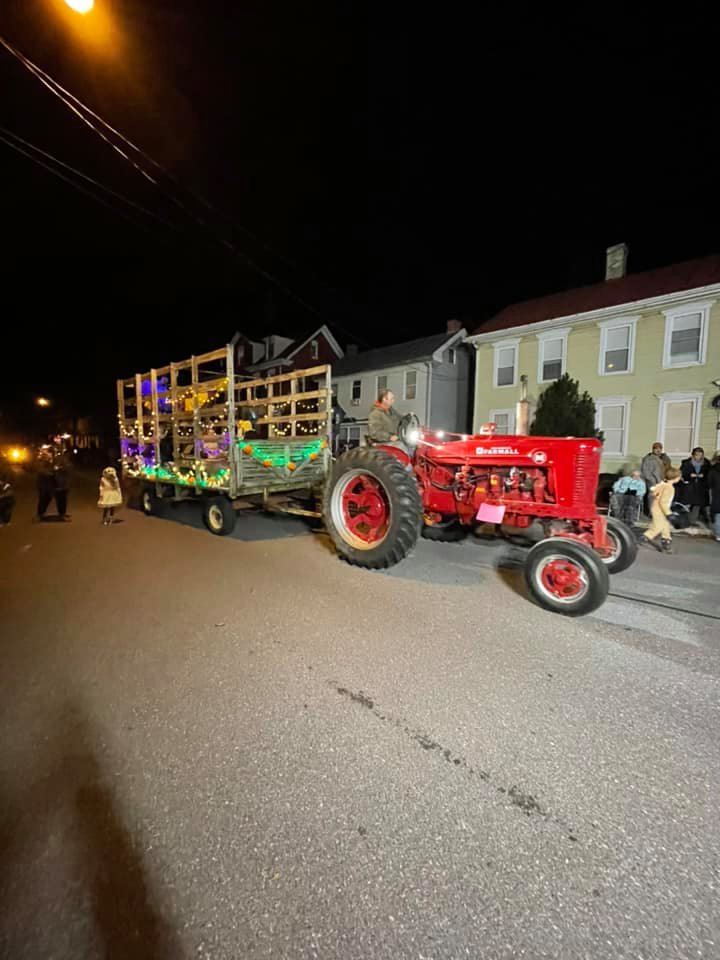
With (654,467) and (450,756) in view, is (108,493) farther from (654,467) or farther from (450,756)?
(654,467)

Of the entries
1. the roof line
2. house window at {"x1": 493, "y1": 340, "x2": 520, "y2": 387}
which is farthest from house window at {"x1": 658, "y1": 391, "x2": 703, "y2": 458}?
house window at {"x1": 493, "y1": 340, "x2": 520, "y2": 387}

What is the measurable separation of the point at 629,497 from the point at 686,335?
29.7ft

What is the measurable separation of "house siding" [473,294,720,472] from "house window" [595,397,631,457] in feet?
0.42

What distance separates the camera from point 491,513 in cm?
467

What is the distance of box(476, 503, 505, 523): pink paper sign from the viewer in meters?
4.64

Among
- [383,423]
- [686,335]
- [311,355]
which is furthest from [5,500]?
[311,355]

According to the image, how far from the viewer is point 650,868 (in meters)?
1.62

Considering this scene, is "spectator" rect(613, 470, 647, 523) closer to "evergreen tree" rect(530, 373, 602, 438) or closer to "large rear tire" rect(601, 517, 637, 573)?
"large rear tire" rect(601, 517, 637, 573)

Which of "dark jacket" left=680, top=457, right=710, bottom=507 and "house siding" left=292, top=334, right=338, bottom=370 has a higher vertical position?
"house siding" left=292, top=334, right=338, bottom=370

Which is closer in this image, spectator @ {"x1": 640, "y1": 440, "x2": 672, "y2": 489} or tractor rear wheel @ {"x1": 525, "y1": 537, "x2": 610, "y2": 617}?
tractor rear wheel @ {"x1": 525, "y1": 537, "x2": 610, "y2": 617}

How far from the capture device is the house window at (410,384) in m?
22.3

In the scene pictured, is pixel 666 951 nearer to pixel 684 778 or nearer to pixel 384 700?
pixel 684 778

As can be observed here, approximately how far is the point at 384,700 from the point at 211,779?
107 centimetres

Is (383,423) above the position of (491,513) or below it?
above
